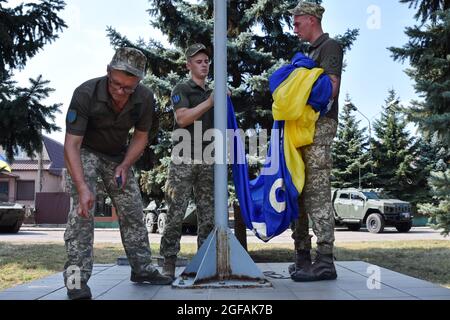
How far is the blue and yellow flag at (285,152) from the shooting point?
357cm

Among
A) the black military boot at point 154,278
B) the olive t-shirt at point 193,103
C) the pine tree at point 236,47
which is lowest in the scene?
the black military boot at point 154,278

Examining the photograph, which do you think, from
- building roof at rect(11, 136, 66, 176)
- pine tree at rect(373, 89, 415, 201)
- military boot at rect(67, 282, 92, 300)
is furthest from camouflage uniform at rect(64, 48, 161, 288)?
building roof at rect(11, 136, 66, 176)

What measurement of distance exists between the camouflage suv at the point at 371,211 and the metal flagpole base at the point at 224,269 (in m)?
15.0

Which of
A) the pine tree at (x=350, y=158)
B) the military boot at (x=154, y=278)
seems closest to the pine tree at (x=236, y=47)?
the military boot at (x=154, y=278)

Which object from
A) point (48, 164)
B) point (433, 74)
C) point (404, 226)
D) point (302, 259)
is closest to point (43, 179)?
point (48, 164)

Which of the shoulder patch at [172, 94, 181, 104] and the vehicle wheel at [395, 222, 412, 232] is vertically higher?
the shoulder patch at [172, 94, 181, 104]

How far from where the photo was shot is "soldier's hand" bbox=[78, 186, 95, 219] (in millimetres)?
3016

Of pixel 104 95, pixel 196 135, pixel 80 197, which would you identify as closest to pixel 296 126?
pixel 196 135

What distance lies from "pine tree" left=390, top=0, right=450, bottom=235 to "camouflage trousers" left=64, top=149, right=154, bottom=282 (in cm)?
438

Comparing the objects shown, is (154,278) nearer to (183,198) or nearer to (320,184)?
(183,198)

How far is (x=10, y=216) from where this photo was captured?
17.2 metres

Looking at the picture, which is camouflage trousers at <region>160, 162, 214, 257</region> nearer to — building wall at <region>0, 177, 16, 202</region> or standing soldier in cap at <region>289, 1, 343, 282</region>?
standing soldier in cap at <region>289, 1, 343, 282</region>

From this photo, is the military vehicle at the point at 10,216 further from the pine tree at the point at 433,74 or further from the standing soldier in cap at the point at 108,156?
the standing soldier in cap at the point at 108,156

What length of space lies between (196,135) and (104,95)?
0.96m
